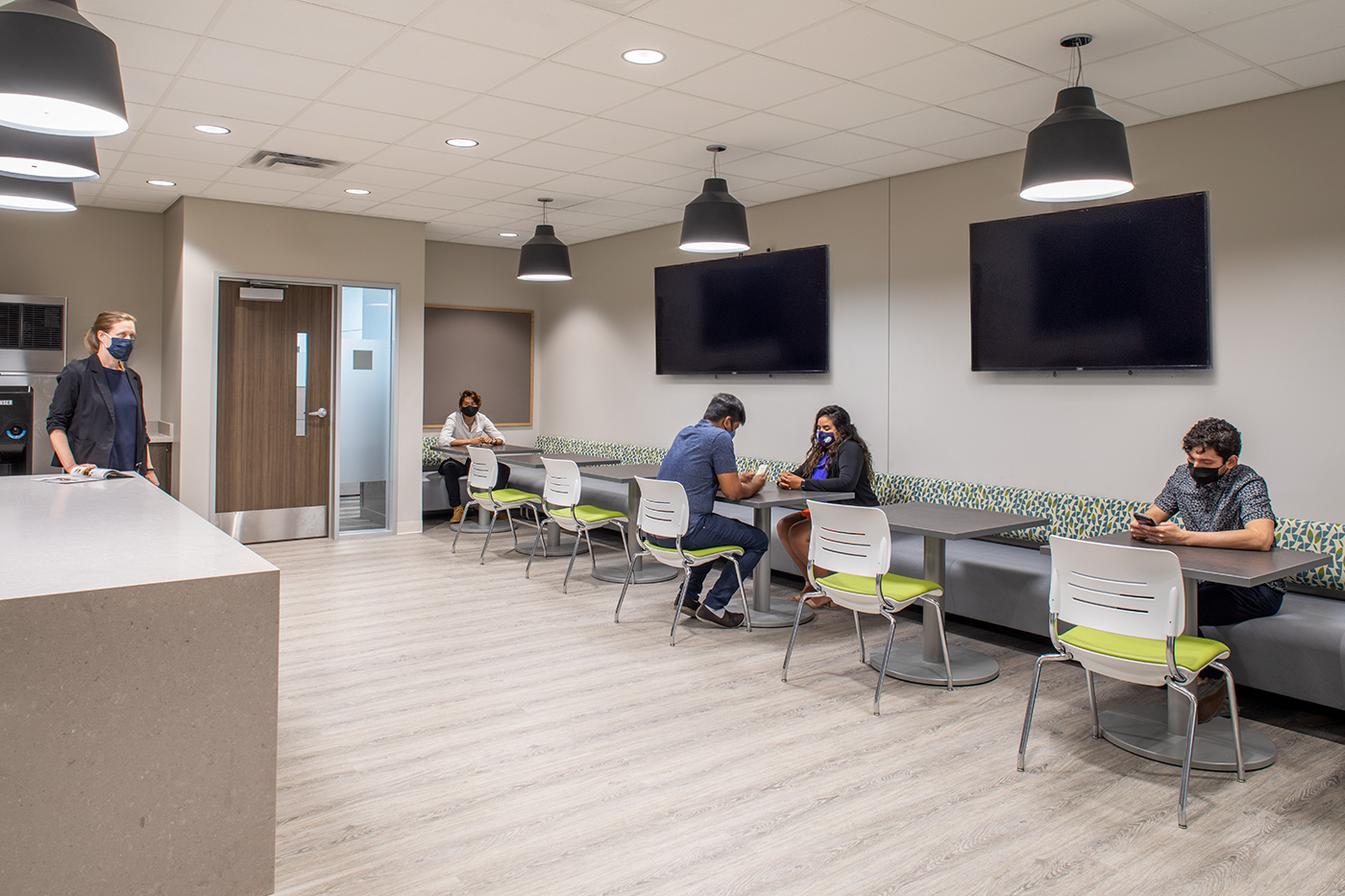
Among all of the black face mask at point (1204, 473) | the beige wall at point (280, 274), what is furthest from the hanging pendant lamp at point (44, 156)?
the black face mask at point (1204, 473)

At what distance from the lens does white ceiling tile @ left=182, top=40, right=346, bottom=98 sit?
397 centimetres

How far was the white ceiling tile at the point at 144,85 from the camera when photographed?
4.23 metres

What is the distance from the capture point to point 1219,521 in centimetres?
367

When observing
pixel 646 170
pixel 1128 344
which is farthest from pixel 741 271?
pixel 1128 344

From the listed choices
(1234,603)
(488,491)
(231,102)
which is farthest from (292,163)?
(1234,603)

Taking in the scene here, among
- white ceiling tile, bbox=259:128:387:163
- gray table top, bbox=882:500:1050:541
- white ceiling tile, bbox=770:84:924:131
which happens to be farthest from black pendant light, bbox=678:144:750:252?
white ceiling tile, bbox=259:128:387:163

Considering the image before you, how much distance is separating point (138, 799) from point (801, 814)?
1888 millimetres

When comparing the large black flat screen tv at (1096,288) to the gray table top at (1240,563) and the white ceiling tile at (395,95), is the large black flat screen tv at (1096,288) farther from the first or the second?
the white ceiling tile at (395,95)

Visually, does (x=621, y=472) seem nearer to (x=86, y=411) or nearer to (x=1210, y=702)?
(x=86, y=411)

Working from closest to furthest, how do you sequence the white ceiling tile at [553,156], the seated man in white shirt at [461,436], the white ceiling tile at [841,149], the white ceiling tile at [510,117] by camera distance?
the white ceiling tile at [510,117] < the white ceiling tile at [841,149] < the white ceiling tile at [553,156] < the seated man in white shirt at [461,436]

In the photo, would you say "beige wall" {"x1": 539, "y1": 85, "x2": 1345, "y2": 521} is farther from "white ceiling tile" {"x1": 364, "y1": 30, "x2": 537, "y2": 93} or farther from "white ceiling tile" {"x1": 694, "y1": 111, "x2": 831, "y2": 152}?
"white ceiling tile" {"x1": 364, "y1": 30, "x2": 537, "y2": 93}

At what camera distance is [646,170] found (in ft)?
19.9

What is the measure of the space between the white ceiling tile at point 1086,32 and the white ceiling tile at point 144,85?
3.80 metres

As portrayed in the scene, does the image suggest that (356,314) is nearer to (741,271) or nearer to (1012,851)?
(741,271)
